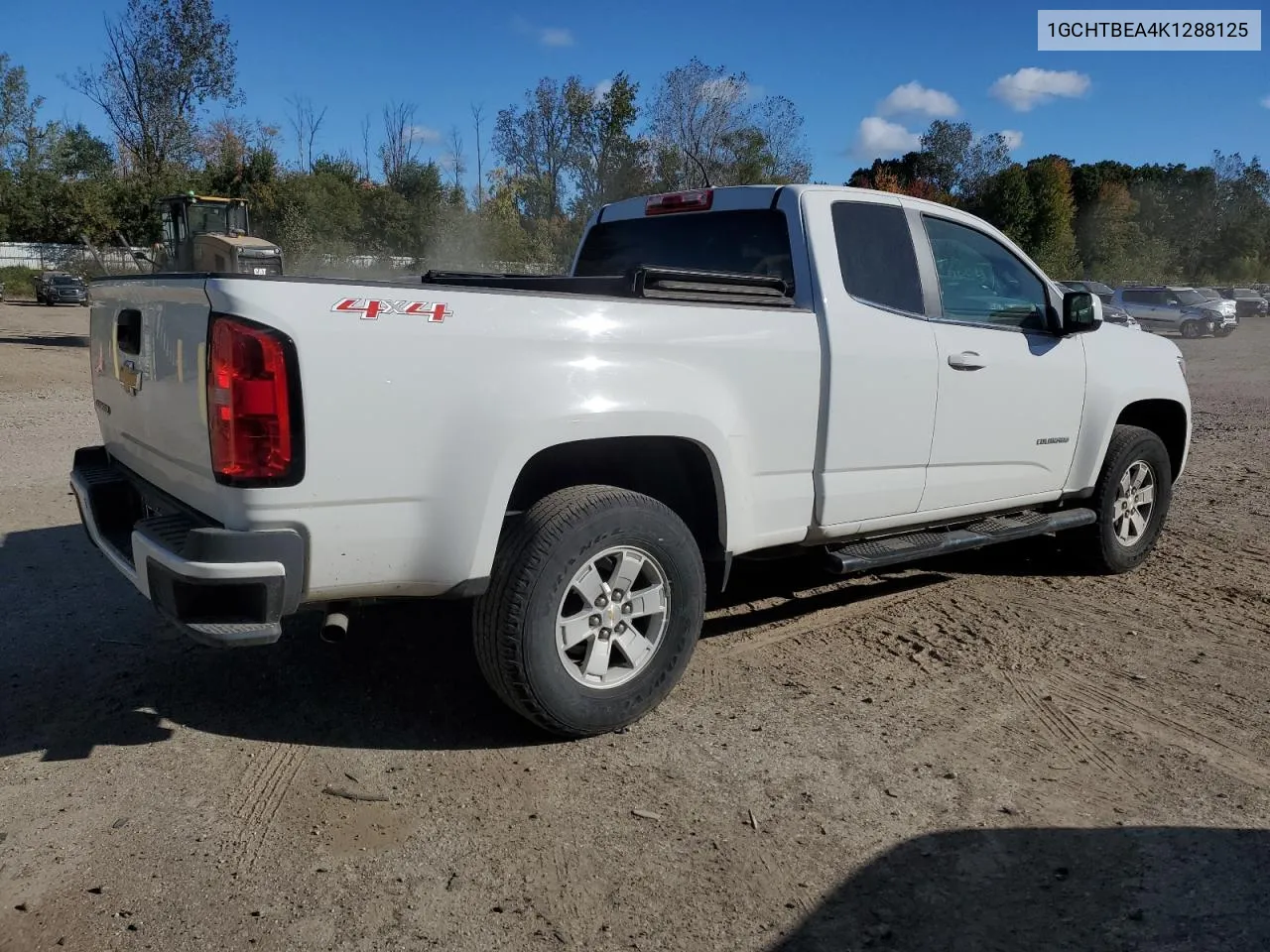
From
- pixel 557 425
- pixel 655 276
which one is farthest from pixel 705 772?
pixel 655 276

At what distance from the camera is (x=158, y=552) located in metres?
3.13

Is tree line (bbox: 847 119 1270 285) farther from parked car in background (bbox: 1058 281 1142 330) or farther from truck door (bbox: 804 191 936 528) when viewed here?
truck door (bbox: 804 191 936 528)

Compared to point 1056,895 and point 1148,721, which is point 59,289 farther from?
point 1056,895

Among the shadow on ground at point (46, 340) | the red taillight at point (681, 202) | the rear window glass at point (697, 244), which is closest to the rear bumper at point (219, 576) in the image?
the rear window glass at point (697, 244)

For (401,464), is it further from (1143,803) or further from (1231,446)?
(1231,446)

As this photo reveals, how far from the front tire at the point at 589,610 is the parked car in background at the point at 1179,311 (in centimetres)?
3330

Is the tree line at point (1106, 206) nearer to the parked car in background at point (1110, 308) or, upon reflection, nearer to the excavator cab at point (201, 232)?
the parked car in background at point (1110, 308)

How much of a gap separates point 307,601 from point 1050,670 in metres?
3.18

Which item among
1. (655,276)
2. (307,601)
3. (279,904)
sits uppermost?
(655,276)

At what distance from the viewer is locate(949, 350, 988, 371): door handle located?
475 centimetres

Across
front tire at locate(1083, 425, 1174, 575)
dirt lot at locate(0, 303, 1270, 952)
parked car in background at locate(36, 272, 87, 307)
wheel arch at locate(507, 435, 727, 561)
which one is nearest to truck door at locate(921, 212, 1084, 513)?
front tire at locate(1083, 425, 1174, 575)

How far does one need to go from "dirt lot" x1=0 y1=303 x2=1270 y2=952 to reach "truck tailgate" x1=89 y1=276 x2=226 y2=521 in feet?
3.15

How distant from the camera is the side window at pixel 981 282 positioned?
4.98 metres

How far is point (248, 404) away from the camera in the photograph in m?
3.01
